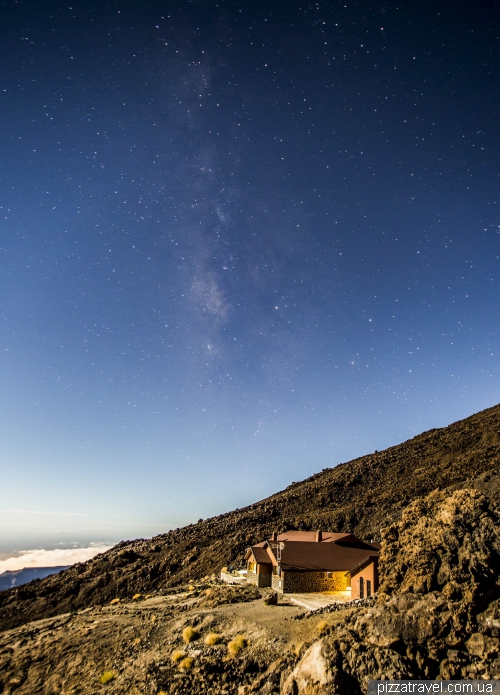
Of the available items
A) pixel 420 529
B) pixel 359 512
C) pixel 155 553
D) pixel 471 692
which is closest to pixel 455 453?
pixel 359 512

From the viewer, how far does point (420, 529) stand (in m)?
15.3

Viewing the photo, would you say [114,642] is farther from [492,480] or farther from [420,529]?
[492,480]

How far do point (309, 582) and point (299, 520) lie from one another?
3001 cm

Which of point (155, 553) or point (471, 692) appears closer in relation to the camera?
point (471, 692)

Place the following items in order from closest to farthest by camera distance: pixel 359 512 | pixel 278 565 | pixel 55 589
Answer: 1. pixel 278 565
2. pixel 55 589
3. pixel 359 512

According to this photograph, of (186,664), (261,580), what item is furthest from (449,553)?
(261,580)

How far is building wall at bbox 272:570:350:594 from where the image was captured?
92.7 ft

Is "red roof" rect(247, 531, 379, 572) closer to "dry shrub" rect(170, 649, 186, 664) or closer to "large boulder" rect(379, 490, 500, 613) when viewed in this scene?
"large boulder" rect(379, 490, 500, 613)

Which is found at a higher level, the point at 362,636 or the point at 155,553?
the point at 362,636

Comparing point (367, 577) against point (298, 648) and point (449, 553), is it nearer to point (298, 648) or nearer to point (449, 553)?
point (298, 648)

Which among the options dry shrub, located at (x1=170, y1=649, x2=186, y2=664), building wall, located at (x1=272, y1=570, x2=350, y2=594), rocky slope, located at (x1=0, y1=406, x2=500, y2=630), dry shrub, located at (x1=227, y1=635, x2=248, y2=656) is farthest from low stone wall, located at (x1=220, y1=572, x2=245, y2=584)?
dry shrub, located at (x1=227, y1=635, x2=248, y2=656)

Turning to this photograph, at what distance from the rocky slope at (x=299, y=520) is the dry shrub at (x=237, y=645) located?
98.5 ft

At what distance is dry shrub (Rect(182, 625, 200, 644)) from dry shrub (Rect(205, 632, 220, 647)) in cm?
91

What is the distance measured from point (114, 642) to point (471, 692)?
2012cm
